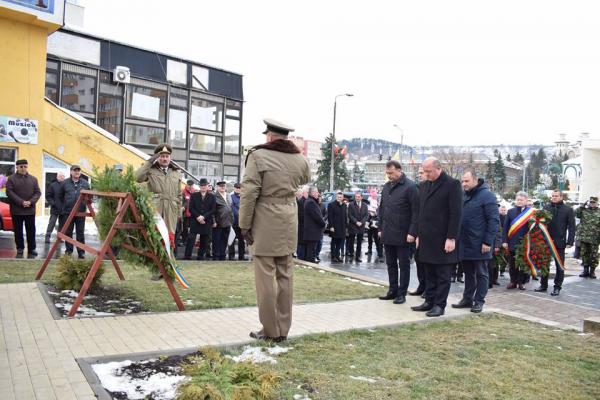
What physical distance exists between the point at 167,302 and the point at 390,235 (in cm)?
332

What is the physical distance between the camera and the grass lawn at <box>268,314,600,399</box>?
411 cm

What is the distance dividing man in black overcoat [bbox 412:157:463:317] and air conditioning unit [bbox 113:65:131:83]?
24628 millimetres

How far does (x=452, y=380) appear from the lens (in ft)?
14.4

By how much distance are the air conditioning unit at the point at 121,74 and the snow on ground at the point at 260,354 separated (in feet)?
86.3

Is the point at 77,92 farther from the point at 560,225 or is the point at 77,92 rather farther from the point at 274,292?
the point at 274,292

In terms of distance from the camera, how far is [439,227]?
7.16 m

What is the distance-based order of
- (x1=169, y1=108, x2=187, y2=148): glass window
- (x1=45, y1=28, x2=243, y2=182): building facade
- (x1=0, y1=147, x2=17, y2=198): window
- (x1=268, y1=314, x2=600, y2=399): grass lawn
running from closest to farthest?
(x1=268, y1=314, x2=600, y2=399): grass lawn < (x1=0, y1=147, x2=17, y2=198): window < (x1=45, y1=28, x2=243, y2=182): building facade < (x1=169, y1=108, x2=187, y2=148): glass window

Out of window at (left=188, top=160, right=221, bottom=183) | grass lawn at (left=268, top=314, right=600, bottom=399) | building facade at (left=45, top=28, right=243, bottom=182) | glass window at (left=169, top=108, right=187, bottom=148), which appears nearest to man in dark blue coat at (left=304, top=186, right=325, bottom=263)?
grass lawn at (left=268, top=314, right=600, bottom=399)

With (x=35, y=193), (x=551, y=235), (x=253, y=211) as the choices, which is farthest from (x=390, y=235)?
(x=35, y=193)

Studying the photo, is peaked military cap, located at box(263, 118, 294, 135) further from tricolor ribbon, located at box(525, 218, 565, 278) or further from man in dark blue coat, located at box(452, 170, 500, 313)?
tricolor ribbon, located at box(525, 218, 565, 278)

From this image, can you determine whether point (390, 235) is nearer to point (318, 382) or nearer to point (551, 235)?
point (318, 382)

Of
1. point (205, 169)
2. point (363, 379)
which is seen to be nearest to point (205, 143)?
point (205, 169)

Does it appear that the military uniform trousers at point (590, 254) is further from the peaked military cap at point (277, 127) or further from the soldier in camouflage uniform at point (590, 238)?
the peaked military cap at point (277, 127)

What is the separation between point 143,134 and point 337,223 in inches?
817
